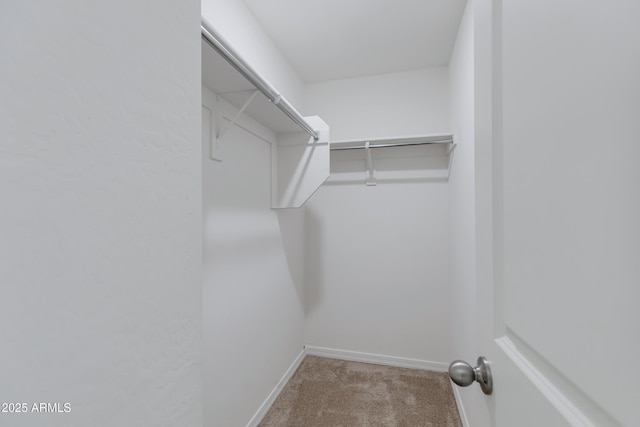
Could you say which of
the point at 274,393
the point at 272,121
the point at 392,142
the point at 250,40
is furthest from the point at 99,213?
the point at 392,142

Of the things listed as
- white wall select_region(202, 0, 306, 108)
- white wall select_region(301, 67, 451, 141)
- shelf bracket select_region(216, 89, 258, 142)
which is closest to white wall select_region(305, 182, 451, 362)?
white wall select_region(301, 67, 451, 141)

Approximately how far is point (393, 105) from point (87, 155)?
2.30m

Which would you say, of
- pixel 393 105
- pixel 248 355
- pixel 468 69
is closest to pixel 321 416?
pixel 248 355

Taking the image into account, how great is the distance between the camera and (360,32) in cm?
177

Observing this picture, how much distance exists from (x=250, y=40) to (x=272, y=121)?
1.52 feet

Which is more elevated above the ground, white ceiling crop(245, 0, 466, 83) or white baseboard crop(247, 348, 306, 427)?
white ceiling crop(245, 0, 466, 83)

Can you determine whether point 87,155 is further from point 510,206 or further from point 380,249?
point 380,249

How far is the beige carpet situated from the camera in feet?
5.39

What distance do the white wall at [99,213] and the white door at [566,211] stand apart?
0.61 meters

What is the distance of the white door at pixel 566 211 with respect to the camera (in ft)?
0.79

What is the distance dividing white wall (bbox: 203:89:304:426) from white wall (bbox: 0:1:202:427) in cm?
72

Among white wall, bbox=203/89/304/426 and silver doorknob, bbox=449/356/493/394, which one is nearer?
silver doorknob, bbox=449/356/493/394

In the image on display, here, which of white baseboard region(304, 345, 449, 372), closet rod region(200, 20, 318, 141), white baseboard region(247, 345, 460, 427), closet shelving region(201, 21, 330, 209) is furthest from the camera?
white baseboard region(304, 345, 449, 372)

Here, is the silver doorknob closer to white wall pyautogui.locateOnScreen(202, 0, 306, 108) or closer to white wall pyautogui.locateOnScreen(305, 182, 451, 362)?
white wall pyautogui.locateOnScreen(202, 0, 306, 108)
